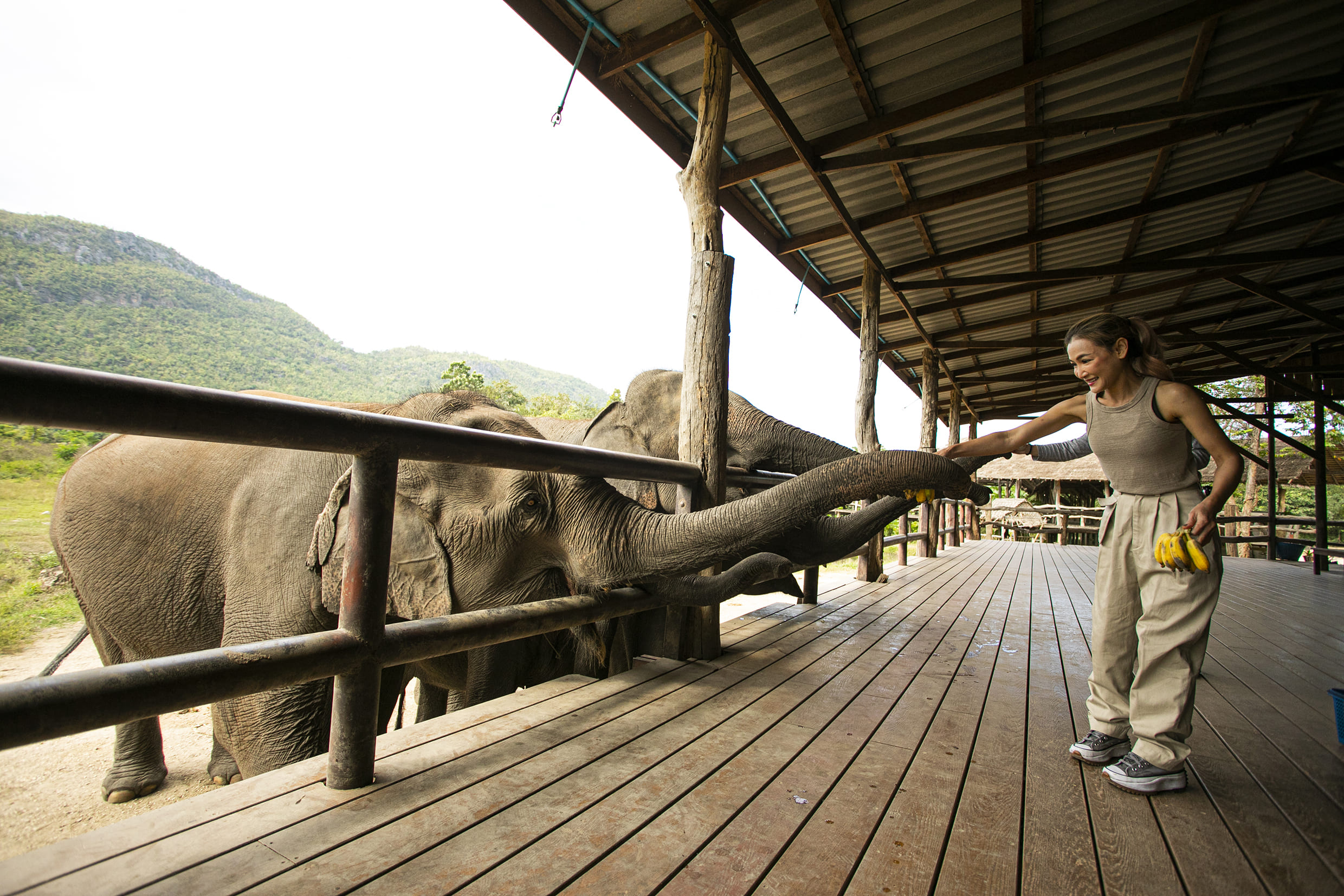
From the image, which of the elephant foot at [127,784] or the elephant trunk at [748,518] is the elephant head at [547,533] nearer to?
the elephant trunk at [748,518]

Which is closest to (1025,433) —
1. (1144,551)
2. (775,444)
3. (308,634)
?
(1144,551)

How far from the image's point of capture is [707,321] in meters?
3.27

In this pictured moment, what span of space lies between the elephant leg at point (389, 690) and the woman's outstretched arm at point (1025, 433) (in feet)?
7.68

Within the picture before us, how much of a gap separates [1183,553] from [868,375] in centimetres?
529

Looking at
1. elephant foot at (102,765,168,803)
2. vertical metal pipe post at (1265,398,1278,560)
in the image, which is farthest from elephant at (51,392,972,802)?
vertical metal pipe post at (1265,398,1278,560)

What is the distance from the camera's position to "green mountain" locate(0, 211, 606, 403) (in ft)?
140

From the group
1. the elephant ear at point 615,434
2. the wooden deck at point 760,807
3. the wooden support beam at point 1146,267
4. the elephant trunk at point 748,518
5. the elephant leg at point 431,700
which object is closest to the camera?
the wooden deck at point 760,807

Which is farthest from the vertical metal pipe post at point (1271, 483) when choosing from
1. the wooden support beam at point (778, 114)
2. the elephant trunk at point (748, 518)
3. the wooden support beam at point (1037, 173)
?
the elephant trunk at point (748, 518)

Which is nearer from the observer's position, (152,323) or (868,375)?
(868,375)

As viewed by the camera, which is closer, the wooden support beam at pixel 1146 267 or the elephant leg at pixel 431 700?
the elephant leg at pixel 431 700

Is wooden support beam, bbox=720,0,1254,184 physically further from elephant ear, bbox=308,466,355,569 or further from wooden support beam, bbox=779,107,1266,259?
elephant ear, bbox=308,466,355,569

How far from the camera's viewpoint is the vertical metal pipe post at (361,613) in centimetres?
146

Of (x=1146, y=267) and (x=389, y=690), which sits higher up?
(x=1146, y=267)

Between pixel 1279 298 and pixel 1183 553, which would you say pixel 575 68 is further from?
pixel 1279 298
